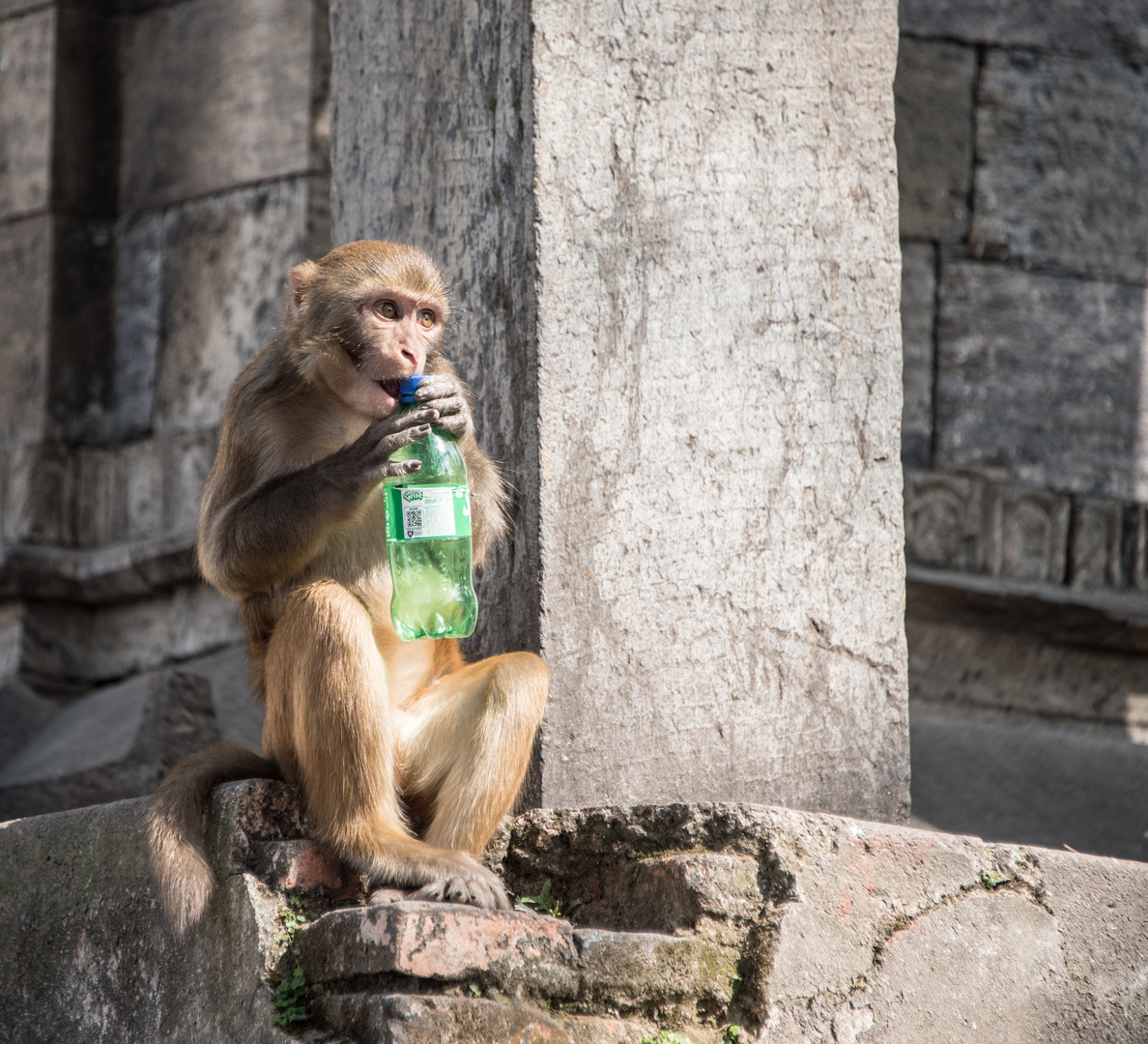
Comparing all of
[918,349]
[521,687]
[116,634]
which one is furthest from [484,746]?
[116,634]

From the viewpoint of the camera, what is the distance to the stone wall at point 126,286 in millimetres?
7109

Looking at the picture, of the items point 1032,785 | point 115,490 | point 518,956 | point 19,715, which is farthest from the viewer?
point 115,490

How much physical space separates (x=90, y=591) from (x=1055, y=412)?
447cm

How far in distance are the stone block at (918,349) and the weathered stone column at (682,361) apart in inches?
126

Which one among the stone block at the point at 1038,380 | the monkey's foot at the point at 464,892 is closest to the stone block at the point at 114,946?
the monkey's foot at the point at 464,892

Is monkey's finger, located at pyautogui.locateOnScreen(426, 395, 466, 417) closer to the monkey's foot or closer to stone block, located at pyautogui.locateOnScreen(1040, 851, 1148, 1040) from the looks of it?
the monkey's foot

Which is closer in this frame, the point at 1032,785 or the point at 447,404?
the point at 447,404

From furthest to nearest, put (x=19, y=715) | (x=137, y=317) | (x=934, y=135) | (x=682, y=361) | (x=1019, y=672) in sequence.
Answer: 1. (x=137, y=317)
2. (x=934, y=135)
3. (x=1019, y=672)
4. (x=19, y=715)
5. (x=682, y=361)

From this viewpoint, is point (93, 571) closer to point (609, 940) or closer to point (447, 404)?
point (447, 404)

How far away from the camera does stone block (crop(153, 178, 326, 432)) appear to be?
22.8 ft

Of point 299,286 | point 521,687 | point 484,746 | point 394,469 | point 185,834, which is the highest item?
point 299,286

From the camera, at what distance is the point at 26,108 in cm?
755

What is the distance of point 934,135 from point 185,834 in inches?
206

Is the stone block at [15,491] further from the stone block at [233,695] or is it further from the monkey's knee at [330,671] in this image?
the monkey's knee at [330,671]
